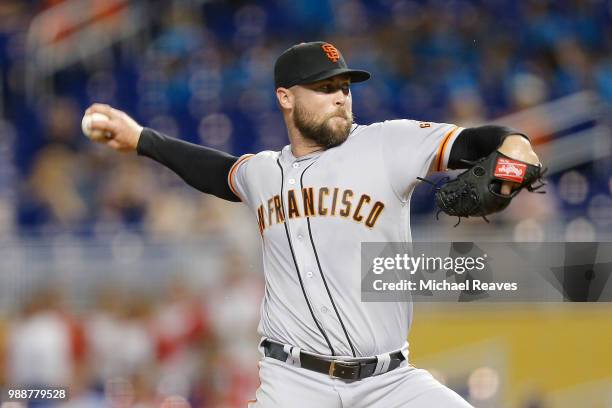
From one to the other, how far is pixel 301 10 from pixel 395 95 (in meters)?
1.29

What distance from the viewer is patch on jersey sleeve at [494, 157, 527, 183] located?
2791 mm

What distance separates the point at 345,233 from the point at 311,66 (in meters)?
0.61

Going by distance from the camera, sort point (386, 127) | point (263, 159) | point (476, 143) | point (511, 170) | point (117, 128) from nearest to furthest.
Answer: point (511, 170)
point (476, 143)
point (386, 127)
point (263, 159)
point (117, 128)

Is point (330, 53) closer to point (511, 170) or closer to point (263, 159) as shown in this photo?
point (263, 159)

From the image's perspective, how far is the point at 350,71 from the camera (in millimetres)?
3320

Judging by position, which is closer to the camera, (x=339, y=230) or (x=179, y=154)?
(x=339, y=230)

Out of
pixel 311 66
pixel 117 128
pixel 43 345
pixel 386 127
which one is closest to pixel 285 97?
pixel 311 66

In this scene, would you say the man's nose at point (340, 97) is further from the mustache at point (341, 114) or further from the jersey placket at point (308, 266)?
the jersey placket at point (308, 266)

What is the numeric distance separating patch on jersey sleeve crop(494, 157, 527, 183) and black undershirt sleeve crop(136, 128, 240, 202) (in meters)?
1.23

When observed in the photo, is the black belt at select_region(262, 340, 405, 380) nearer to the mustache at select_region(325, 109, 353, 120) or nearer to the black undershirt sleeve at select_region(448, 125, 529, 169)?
the black undershirt sleeve at select_region(448, 125, 529, 169)

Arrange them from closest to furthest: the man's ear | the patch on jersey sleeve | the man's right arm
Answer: the patch on jersey sleeve < the man's ear < the man's right arm

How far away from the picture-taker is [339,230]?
3.21 m

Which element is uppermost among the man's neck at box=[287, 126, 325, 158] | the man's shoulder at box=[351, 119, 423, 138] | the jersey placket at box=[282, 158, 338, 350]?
the man's shoulder at box=[351, 119, 423, 138]

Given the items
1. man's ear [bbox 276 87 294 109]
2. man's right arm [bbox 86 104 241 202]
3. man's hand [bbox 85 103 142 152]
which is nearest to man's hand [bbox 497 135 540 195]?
man's ear [bbox 276 87 294 109]
